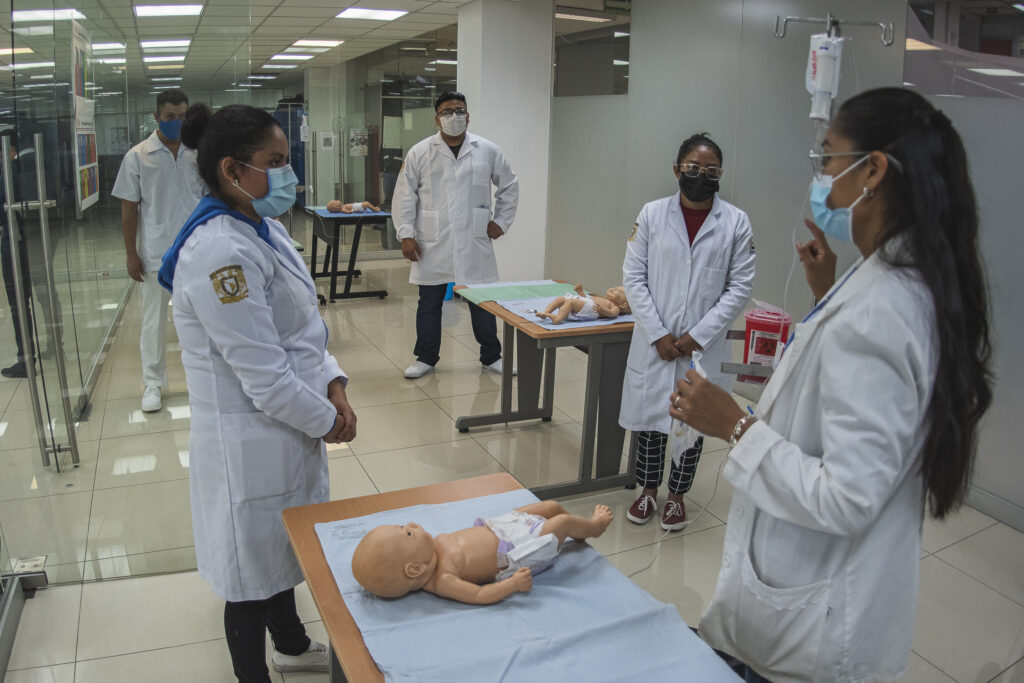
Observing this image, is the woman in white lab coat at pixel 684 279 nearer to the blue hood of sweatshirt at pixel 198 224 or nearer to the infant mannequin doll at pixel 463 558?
the infant mannequin doll at pixel 463 558

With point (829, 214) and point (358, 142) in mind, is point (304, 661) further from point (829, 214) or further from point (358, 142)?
point (358, 142)

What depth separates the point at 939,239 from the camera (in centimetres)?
112

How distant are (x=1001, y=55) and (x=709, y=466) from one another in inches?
85.0

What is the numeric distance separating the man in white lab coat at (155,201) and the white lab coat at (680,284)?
1716mm

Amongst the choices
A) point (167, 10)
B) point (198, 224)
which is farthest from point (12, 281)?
point (198, 224)

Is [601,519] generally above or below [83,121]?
below

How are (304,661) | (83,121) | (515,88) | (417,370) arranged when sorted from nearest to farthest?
(304,661)
(83,121)
(417,370)
(515,88)

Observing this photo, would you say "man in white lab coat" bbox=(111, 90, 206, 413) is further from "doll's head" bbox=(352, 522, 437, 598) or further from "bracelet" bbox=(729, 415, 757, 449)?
"bracelet" bbox=(729, 415, 757, 449)

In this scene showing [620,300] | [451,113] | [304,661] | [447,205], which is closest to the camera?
[304,661]

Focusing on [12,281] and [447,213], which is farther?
[447,213]

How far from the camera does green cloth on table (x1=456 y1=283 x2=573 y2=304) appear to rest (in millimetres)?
3838

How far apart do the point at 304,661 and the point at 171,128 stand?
192 cm

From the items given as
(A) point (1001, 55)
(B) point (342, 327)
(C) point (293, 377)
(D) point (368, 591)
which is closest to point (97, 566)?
(C) point (293, 377)

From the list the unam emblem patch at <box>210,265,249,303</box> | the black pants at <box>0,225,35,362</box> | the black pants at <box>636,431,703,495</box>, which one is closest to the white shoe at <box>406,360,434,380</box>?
the black pants at <box>636,431,703,495</box>
